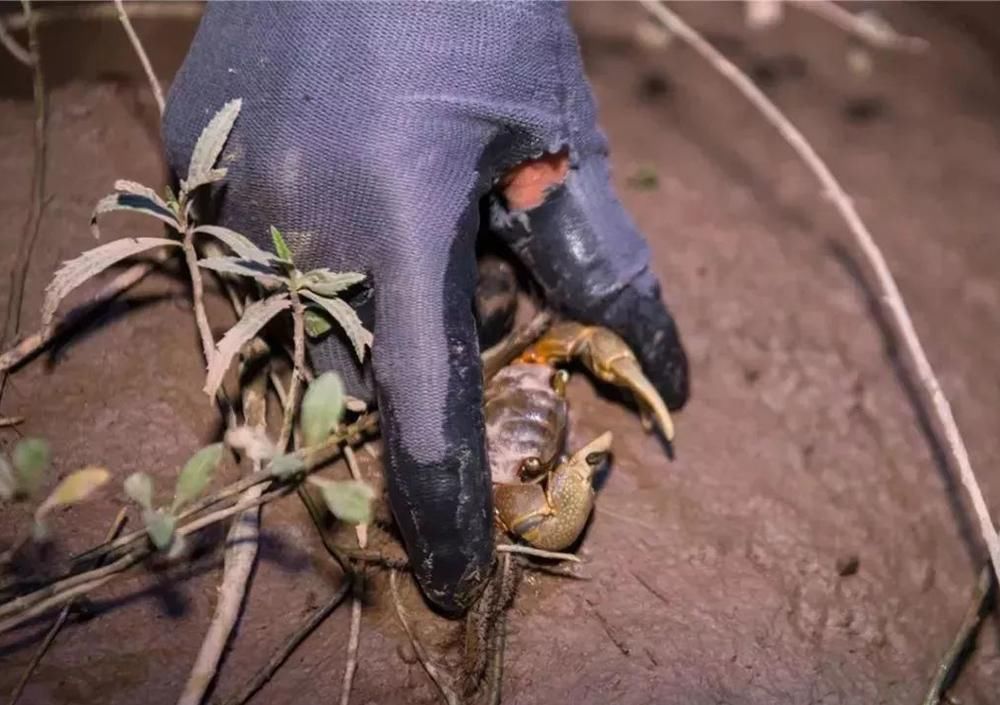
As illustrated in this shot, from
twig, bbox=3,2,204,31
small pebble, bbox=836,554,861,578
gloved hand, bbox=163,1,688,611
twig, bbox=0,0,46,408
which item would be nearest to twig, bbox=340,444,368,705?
gloved hand, bbox=163,1,688,611

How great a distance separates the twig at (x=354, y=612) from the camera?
1614 millimetres

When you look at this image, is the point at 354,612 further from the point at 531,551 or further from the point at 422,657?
the point at 531,551

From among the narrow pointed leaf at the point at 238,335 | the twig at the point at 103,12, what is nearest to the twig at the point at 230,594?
the narrow pointed leaf at the point at 238,335

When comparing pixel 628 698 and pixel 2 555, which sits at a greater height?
pixel 2 555

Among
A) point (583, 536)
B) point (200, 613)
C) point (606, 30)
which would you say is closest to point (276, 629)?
point (200, 613)

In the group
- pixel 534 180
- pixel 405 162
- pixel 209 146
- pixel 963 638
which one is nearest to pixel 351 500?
pixel 405 162

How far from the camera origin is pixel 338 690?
164 cm

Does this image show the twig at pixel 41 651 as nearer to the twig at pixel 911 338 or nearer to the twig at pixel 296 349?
the twig at pixel 296 349

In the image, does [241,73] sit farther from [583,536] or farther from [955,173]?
[955,173]

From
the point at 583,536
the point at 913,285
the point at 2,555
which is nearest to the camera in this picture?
the point at 2,555

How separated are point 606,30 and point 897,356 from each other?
51.8 inches

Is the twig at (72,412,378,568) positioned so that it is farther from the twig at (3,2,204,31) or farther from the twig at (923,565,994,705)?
the twig at (3,2,204,31)

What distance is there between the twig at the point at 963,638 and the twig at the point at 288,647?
104 cm

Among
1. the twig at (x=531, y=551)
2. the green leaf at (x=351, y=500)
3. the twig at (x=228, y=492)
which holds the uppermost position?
the green leaf at (x=351, y=500)
